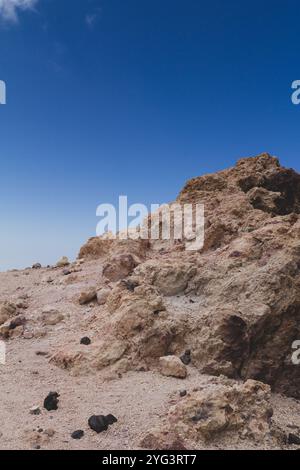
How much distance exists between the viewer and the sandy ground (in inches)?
348

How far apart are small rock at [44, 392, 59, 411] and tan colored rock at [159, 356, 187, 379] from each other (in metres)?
2.75

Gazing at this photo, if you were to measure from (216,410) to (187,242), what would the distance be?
9.58 meters

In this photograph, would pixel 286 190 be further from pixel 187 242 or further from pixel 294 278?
pixel 294 278

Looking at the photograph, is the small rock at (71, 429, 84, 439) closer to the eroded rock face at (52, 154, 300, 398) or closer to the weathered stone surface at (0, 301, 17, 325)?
the eroded rock face at (52, 154, 300, 398)

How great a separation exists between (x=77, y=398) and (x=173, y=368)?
8.15ft

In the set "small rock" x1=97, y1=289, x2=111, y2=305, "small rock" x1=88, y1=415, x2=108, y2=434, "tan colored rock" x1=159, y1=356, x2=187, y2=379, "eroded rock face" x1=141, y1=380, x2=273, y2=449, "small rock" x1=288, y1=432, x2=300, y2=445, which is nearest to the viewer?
"eroded rock face" x1=141, y1=380, x2=273, y2=449


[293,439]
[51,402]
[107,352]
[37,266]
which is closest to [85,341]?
[107,352]

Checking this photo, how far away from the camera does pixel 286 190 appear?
829 inches

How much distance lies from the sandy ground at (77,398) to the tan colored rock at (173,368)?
0.61 feet

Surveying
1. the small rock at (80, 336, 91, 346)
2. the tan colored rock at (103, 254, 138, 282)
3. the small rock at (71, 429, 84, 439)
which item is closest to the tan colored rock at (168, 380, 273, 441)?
the small rock at (71, 429, 84, 439)

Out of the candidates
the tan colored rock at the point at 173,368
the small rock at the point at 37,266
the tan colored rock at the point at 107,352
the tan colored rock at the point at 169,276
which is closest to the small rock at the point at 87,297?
the tan colored rock at the point at 169,276

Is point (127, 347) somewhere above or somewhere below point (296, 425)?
above

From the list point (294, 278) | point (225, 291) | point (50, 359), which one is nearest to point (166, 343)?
point (225, 291)

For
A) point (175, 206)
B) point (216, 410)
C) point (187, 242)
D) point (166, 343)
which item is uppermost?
point (175, 206)
